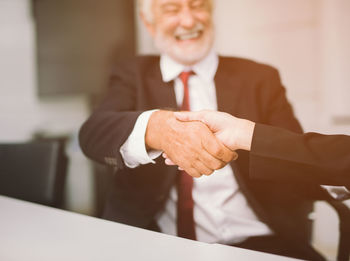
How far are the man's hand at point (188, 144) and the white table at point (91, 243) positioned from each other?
0.17m

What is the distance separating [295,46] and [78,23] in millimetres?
818

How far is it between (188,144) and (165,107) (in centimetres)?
19

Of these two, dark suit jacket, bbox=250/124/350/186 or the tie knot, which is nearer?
dark suit jacket, bbox=250/124/350/186

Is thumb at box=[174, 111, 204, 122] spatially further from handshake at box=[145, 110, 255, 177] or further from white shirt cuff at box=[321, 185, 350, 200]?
white shirt cuff at box=[321, 185, 350, 200]

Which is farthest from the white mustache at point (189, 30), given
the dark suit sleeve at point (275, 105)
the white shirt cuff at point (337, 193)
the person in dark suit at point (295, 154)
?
the white shirt cuff at point (337, 193)

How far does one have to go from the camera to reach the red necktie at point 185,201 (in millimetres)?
896

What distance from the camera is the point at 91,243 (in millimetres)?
652

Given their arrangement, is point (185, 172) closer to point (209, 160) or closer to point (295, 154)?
point (209, 160)

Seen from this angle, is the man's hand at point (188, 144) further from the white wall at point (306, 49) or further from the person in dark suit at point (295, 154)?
the white wall at point (306, 49)

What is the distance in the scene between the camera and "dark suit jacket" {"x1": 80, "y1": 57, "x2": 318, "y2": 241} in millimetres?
845

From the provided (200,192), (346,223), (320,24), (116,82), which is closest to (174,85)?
(116,82)

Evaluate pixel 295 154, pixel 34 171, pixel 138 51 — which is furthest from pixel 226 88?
pixel 34 171

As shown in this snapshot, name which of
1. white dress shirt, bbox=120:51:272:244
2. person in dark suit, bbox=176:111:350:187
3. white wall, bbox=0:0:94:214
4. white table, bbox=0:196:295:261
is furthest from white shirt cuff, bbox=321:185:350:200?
white wall, bbox=0:0:94:214

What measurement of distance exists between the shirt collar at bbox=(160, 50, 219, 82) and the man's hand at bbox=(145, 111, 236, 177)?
18cm
